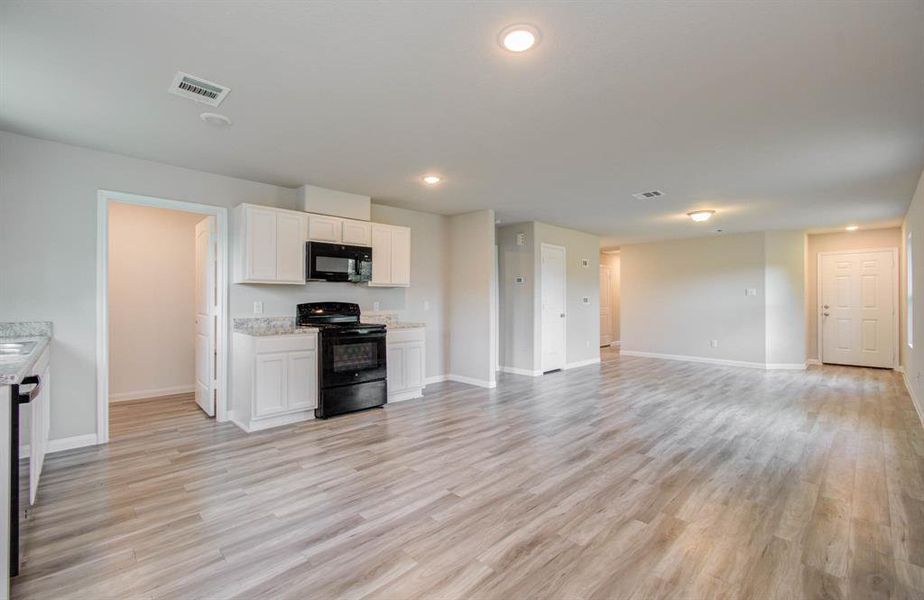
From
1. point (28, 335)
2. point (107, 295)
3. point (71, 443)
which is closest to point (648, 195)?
point (107, 295)

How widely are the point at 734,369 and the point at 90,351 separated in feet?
29.0

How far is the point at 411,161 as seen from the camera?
3.89 meters

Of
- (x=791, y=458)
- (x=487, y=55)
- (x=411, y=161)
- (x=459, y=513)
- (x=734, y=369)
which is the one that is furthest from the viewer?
(x=734, y=369)

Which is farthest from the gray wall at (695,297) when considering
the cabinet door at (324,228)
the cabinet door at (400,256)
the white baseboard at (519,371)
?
the cabinet door at (324,228)

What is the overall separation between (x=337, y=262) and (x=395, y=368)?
143 cm

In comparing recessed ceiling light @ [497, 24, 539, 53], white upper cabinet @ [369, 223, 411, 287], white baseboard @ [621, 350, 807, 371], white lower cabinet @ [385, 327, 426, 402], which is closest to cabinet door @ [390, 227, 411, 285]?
white upper cabinet @ [369, 223, 411, 287]

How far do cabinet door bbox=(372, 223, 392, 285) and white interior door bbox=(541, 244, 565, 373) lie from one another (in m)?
2.77

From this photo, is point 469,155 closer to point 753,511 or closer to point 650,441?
point 650,441

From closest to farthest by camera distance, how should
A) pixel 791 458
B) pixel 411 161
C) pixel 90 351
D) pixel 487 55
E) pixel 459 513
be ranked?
1. pixel 487 55
2. pixel 459 513
3. pixel 791 458
4. pixel 90 351
5. pixel 411 161

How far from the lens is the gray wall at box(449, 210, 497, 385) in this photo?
5938mm

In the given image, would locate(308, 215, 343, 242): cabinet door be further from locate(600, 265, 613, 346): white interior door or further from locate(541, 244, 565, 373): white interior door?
locate(600, 265, 613, 346): white interior door

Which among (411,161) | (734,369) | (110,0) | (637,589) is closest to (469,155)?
(411,161)

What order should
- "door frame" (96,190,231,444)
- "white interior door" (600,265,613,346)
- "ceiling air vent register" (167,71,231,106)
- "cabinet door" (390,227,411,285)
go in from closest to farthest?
"ceiling air vent register" (167,71,231,106) → "door frame" (96,190,231,444) → "cabinet door" (390,227,411,285) → "white interior door" (600,265,613,346)

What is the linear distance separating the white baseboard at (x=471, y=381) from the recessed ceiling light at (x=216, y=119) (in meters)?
4.25
